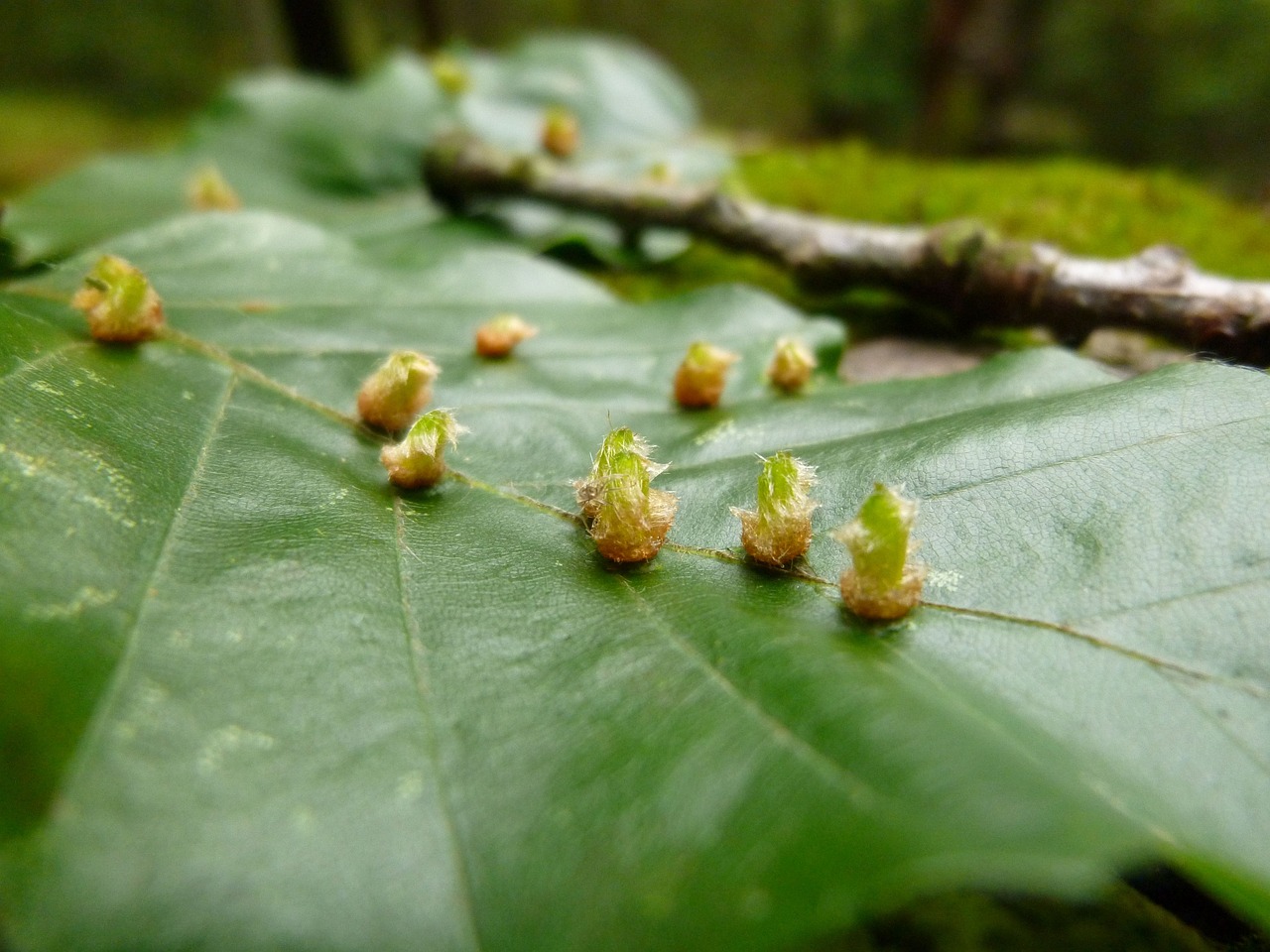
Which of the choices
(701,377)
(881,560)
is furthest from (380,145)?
(881,560)

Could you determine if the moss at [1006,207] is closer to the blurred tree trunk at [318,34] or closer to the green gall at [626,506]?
the green gall at [626,506]

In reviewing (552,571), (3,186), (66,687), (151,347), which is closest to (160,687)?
(66,687)

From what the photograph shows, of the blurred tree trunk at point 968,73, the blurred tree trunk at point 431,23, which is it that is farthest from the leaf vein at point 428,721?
the blurred tree trunk at point 968,73

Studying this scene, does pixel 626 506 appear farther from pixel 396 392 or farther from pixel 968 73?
pixel 968 73

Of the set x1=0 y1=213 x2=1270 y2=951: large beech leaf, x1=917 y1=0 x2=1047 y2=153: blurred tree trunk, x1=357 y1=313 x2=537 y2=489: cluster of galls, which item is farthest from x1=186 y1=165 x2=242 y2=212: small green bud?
x1=917 y1=0 x2=1047 y2=153: blurred tree trunk

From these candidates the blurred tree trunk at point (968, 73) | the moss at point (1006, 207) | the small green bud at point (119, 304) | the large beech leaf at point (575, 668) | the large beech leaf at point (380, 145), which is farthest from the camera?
the blurred tree trunk at point (968, 73)

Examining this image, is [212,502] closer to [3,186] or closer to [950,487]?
[950,487]
